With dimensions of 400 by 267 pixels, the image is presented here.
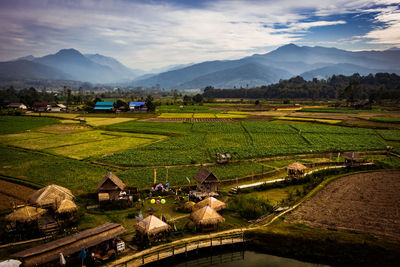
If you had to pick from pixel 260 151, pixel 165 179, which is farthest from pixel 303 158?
pixel 165 179

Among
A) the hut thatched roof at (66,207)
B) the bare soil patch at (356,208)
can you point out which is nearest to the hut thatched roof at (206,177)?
the bare soil patch at (356,208)

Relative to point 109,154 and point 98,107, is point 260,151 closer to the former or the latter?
point 109,154

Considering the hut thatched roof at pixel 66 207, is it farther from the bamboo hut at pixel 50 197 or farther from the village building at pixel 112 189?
the village building at pixel 112 189

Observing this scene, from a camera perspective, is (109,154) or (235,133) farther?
(235,133)

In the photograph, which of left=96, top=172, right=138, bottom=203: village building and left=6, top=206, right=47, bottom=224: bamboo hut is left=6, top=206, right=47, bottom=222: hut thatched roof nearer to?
left=6, top=206, right=47, bottom=224: bamboo hut

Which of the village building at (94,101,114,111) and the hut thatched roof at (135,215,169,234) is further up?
the village building at (94,101,114,111)

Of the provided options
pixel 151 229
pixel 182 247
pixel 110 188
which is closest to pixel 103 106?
pixel 110 188

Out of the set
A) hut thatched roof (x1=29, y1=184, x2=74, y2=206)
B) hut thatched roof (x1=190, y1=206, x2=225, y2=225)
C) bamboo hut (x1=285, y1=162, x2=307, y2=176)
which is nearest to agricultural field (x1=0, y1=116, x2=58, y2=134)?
hut thatched roof (x1=29, y1=184, x2=74, y2=206)
